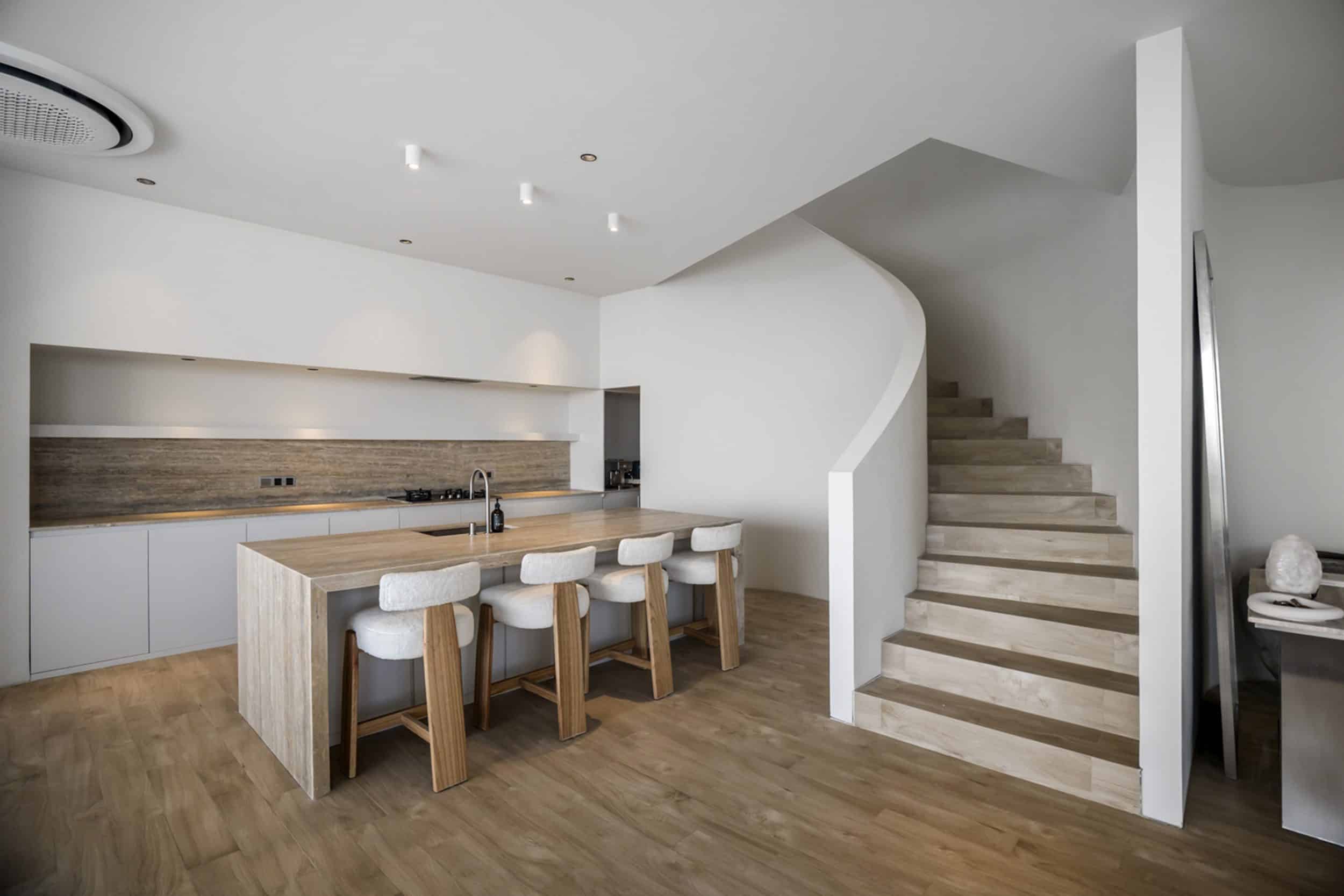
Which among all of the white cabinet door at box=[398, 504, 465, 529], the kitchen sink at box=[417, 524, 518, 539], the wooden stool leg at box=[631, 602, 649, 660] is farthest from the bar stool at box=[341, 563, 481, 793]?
the white cabinet door at box=[398, 504, 465, 529]

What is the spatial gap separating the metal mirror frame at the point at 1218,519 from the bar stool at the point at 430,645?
2.89 metres

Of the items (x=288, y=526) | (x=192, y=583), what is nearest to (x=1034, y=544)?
(x=288, y=526)

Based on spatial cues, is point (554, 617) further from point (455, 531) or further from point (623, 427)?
point (623, 427)

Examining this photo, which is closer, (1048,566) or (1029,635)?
(1029,635)

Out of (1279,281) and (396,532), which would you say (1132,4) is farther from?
(396,532)

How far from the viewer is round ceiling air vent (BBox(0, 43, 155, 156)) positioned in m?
2.56

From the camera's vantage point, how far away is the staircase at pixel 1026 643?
263 cm

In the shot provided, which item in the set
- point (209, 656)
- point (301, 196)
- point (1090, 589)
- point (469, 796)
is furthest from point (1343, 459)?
point (209, 656)

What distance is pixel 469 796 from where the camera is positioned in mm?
2543

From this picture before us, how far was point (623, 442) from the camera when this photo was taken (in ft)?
25.9

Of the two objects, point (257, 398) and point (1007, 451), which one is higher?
point (257, 398)

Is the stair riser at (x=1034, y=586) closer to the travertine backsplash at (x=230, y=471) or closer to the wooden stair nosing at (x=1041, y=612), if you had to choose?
the wooden stair nosing at (x=1041, y=612)

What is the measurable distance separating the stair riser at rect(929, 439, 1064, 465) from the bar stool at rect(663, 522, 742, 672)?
6.23 ft

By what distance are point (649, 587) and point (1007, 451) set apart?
9.56ft
